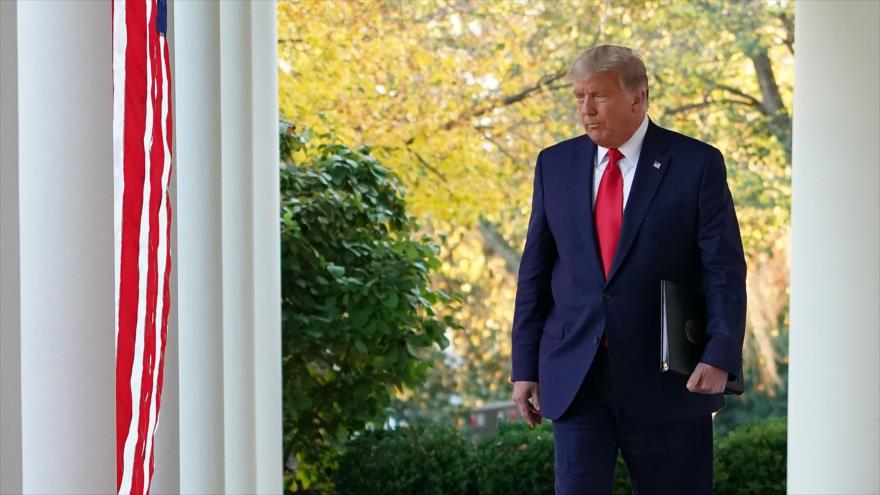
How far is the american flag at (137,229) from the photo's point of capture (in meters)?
2.68

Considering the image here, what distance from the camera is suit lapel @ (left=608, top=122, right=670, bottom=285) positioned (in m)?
4.26

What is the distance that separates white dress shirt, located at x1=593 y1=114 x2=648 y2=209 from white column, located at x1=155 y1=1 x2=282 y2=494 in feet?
4.03

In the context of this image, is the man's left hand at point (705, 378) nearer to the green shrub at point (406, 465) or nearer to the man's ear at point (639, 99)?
the man's ear at point (639, 99)

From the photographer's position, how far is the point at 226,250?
5.35 metres

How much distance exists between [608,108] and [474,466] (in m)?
4.08
